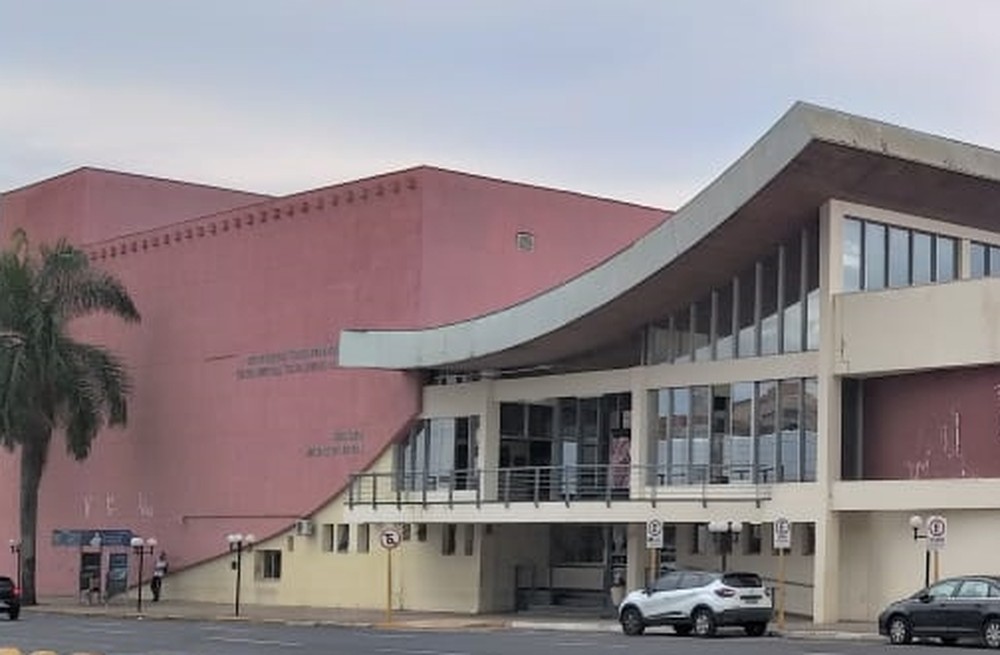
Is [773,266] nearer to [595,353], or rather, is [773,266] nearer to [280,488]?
[595,353]

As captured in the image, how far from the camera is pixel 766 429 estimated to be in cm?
4366

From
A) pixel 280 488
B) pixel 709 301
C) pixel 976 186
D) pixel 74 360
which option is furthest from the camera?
pixel 74 360

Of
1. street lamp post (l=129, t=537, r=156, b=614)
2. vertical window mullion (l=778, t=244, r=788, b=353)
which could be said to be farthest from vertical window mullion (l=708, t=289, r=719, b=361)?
street lamp post (l=129, t=537, r=156, b=614)

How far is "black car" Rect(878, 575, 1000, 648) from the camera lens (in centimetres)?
3278

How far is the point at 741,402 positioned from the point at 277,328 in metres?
18.8

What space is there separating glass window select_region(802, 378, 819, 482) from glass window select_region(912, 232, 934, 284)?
158 inches

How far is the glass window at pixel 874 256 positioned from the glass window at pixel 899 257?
0.31 metres

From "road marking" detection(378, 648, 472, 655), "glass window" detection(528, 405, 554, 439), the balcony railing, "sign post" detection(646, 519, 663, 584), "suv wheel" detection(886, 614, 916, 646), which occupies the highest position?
"glass window" detection(528, 405, 554, 439)

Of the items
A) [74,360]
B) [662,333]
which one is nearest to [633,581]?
[662,333]

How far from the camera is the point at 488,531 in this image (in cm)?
5081

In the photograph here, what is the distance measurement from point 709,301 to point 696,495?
200 inches

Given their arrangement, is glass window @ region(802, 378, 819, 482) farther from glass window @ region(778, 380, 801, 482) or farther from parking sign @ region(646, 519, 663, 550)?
parking sign @ region(646, 519, 663, 550)

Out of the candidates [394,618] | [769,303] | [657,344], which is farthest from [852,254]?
[394,618]

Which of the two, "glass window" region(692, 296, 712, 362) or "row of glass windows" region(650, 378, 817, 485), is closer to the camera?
"row of glass windows" region(650, 378, 817, 485)
